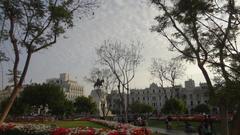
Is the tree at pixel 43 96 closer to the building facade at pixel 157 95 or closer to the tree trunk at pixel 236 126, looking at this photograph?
the building facade at pixel 157 95

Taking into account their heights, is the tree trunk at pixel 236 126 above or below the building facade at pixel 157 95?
below

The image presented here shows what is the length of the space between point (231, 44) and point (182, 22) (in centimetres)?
268

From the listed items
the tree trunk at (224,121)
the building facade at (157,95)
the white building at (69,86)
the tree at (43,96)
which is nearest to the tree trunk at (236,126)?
the tree trunk at (224,121)

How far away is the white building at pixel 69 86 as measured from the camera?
161 m

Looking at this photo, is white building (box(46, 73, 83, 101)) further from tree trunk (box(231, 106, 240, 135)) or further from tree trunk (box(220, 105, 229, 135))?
tree trunk (box(231, 106, 240, 135))

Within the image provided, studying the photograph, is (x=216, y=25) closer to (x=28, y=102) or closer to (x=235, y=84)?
(x=235, y=84)

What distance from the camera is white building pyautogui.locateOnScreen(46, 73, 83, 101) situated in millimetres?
161325

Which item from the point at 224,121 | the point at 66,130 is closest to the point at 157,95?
the point at 66,130

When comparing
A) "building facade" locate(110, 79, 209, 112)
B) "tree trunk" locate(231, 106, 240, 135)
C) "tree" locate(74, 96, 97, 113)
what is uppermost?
"building facade" locate(110, 79, 209, 112)

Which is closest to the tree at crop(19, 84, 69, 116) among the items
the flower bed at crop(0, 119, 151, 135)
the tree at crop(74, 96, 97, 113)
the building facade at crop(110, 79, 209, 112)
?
the tree at crop(74, 96, 97, 113)

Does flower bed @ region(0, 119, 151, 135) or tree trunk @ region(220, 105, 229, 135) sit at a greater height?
tree trunk @ region(220, 105, 229, 135)

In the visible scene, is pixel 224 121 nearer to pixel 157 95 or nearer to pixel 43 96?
pixel 43 96

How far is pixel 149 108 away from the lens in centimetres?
11756

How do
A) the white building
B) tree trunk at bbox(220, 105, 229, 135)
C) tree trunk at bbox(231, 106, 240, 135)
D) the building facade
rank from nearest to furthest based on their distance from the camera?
tree trunk at bbox(231, 106, 240, 135)
tree trunk at bbox(220, 105, 229, 135)
the building facade
the white building
